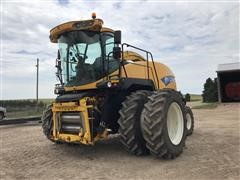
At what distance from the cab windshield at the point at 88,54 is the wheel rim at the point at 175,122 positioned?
1684mm

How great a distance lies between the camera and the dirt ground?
6160mm

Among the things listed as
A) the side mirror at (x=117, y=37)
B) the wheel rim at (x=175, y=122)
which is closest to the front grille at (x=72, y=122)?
the side mirror at (x=117, y=37)

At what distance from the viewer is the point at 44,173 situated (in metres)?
6.45

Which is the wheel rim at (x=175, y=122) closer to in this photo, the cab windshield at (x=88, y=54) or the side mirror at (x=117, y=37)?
the cab windshield at (x=88, y=54)

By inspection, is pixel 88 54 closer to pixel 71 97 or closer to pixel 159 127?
pixel 71 97

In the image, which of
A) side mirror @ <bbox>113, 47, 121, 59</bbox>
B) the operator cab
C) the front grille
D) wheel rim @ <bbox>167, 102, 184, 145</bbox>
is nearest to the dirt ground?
wheel rim @ <bbox>167, 102, 184, 145</bbox>

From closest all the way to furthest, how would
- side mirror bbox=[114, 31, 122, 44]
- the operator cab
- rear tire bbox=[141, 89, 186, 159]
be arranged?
rear tire bbox=[141, 89, 186, 159], side mirror bbox=[114, 31, 122, 44], the operator cab

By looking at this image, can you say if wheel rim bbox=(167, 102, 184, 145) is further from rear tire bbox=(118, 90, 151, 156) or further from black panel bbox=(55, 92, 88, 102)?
black panel bbox=(55, 92, 88, 102)

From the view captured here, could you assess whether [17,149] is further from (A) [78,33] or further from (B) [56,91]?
(A) [78,33]

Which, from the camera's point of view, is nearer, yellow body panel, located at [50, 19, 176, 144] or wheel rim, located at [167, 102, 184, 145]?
yellow body panel, located at [50, 19, 176, 144]

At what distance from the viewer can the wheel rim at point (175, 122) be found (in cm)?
806

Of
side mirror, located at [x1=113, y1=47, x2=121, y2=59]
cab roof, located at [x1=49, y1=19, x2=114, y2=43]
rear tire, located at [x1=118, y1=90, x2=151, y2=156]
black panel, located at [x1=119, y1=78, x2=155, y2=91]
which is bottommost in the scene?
rear tire, located at [x1=118, y1=90, x2=151, y2=156]

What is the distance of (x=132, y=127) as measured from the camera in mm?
7215

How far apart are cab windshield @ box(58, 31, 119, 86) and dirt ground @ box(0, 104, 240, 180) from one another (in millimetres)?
1817
